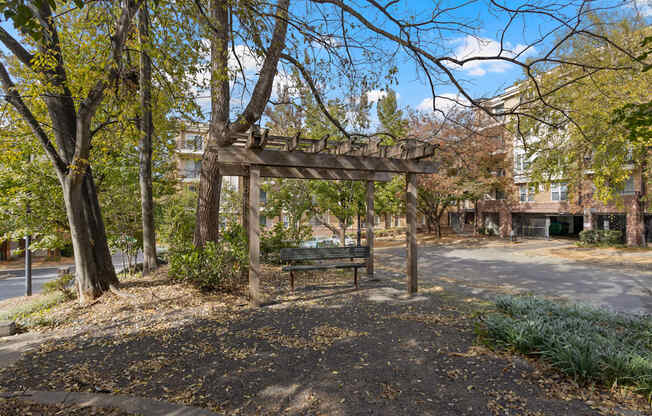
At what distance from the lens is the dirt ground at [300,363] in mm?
2795

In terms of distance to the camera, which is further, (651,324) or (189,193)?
(189,193)

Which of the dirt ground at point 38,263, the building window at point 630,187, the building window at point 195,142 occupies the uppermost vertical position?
the building window at point 195,142

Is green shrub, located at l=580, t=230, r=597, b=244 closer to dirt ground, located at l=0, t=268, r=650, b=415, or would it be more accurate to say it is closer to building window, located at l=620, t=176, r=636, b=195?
building window, located at l=620, t=176, r=636, b=195

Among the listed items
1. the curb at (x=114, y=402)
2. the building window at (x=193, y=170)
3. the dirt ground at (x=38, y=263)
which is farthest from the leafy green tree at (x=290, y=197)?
the dirt ground at (x=38, y=263)

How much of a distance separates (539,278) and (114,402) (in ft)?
38.2

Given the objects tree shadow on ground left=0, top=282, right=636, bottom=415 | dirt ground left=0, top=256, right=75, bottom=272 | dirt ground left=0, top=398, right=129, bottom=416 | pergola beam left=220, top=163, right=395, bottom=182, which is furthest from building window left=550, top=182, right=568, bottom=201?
dirt ground left=0, top=256, right=75, bottom=272

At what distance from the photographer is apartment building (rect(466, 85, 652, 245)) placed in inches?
763

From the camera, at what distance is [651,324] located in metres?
4.25

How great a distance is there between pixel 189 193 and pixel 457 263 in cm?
1476

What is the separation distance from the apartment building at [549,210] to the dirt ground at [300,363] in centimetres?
1474

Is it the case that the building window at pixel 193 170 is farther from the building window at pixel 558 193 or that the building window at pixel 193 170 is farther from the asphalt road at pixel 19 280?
the building window at pixel 558 193

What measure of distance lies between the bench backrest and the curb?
4.14 meters

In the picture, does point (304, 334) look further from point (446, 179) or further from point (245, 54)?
point (446, 179)

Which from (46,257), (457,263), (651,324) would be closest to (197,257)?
(651,324)
